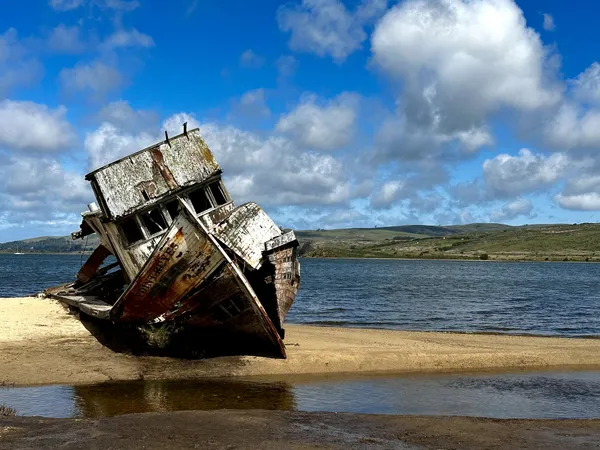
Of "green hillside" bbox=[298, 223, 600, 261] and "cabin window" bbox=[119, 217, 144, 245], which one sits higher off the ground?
"green hillside" bbox=[298, 223, 600, 261]

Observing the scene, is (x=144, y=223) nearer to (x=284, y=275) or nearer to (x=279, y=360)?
(x=284, y=275)

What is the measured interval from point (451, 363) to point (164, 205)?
8.91 metres

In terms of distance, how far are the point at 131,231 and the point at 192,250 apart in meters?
3.41

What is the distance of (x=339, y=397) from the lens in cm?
1248

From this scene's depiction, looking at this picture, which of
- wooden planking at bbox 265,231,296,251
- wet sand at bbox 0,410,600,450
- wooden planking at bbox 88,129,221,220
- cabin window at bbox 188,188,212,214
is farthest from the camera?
cabin window at bbox 188,188,212,214

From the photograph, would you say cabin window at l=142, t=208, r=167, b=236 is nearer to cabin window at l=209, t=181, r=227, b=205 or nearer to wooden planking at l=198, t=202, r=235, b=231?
wooden planking at l=198, t=202, r=235, b=231

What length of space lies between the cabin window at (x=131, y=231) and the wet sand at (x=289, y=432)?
298 inches

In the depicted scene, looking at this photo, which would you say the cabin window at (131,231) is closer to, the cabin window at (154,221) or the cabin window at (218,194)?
the cabin window at (154,221)

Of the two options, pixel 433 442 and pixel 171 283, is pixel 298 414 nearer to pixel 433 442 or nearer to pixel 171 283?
pixel 433 442

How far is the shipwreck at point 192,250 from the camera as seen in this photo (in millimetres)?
14258

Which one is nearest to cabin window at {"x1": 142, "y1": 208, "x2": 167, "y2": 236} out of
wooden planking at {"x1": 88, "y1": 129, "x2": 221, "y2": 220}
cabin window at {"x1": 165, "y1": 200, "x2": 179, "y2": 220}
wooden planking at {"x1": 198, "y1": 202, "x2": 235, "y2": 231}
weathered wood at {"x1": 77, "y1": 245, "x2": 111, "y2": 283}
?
cabin window at {"x1": 165, "y1": 200, "x2": 179, "y2": 220}

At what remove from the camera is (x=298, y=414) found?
34.2ft

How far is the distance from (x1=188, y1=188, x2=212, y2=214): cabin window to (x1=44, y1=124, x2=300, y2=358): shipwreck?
0.10ft

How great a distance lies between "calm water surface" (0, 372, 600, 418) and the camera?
37.3 ft
